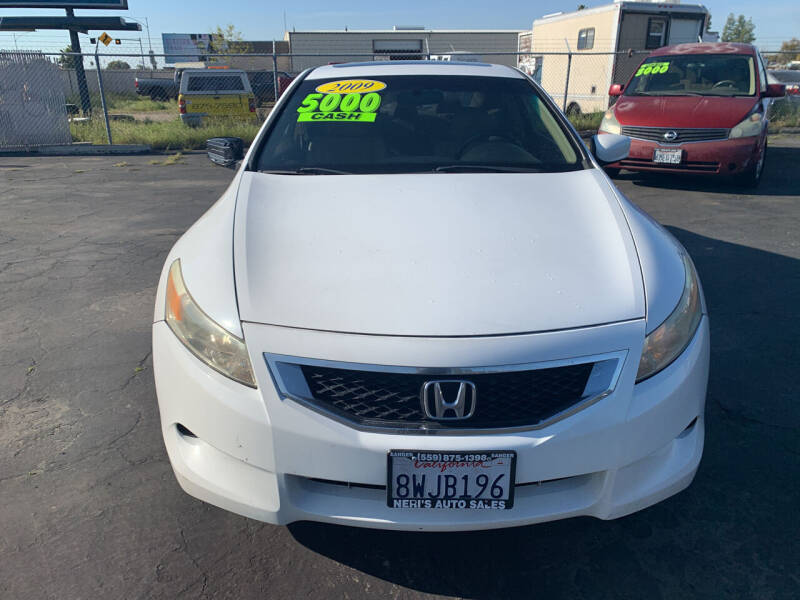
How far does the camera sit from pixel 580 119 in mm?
14461

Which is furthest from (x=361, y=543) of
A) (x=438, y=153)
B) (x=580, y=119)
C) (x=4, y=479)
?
(x=580, y=119)

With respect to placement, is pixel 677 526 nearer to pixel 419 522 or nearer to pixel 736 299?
Answer: pixel 419 522

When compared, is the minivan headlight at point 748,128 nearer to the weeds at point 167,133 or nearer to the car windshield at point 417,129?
the car windshield at point 417,129

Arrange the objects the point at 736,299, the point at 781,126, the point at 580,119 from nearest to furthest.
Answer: the point at 736,299
the point at 580,119
the point at 781,126

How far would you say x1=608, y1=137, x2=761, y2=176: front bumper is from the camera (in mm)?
7473

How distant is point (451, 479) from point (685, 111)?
7577 mm

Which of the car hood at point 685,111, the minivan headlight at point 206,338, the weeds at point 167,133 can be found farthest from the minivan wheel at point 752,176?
the weeds at point 167,133

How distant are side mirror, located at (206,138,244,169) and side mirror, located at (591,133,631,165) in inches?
81.3

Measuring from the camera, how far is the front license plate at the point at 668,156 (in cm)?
758

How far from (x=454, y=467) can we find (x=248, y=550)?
862 mm

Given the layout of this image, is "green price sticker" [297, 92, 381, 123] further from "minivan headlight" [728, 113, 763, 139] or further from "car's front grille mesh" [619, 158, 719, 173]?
"minivan headlight" [728, 113, 763, 139]

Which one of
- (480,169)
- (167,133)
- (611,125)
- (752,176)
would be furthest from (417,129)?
(167,133)

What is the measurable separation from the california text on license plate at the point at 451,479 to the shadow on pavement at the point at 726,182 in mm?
7540

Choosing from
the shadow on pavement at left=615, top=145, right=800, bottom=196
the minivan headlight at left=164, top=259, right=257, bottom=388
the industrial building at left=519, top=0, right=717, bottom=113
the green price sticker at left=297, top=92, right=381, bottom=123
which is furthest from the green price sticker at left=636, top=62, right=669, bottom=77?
the minivan headlight at left=164, top=259, right=257, bottom=388
